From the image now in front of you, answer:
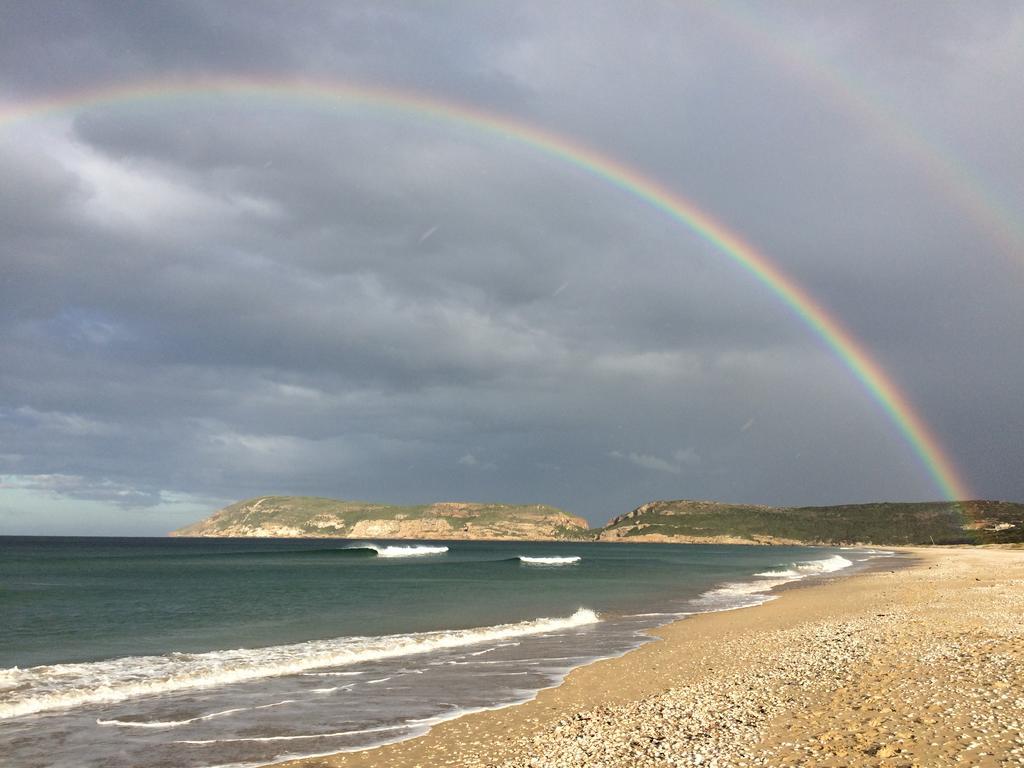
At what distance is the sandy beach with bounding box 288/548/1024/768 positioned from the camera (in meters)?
10.7

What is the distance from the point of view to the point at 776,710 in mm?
13398

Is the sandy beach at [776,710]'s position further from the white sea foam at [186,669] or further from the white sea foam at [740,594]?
the white sea foam at [740,594]

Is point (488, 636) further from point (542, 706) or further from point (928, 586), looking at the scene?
point (928, 586)

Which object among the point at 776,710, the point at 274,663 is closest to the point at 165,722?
the point at 274,663

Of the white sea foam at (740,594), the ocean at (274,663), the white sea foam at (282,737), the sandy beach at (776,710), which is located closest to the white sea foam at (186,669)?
the ocean at (274,663)

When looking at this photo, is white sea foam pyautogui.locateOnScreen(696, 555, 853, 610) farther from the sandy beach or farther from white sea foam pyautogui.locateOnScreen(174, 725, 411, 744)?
white sea foam pyautogui.locateOnScreen(174, 725, 411, 744)

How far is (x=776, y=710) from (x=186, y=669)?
57.8 ft

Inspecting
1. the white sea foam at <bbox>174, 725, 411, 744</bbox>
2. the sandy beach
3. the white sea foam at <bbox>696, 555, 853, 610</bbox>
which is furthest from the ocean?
the sandy beach

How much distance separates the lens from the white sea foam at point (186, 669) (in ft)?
59.4

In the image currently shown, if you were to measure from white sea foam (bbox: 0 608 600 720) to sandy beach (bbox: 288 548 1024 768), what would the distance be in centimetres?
829

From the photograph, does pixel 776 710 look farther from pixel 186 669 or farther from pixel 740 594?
pixel 740 594

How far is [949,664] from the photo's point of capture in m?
16.5

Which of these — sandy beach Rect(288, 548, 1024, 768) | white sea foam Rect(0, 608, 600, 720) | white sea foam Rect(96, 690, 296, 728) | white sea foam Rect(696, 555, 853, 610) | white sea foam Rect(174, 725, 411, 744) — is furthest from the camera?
white sea foam Rect(696, 555, 853, 610)

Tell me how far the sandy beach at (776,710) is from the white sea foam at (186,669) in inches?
327
